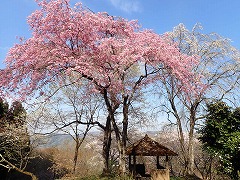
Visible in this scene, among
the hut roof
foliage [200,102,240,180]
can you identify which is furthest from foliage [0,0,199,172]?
foliage [200,102,240,180]

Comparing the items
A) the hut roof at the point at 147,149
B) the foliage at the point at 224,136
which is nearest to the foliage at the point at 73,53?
the hut roof at the point at 147,149

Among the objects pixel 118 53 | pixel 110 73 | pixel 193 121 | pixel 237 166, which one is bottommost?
pixel 237 166

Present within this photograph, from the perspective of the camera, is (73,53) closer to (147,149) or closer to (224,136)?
(147,149)

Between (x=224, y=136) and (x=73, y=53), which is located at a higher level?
(x=73, y=53)

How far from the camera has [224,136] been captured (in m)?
12.9

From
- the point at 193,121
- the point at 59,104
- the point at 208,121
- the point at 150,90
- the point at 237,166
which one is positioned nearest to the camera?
the point at 237,166

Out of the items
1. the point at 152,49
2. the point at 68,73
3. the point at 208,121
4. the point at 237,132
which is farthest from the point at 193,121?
the point at 68,73

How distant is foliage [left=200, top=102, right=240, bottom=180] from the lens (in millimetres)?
12172

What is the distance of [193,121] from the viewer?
703 inches

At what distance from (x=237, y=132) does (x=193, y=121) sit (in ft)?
18.5

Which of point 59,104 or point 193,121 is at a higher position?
point 59,104

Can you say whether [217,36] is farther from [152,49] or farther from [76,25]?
[76,25]

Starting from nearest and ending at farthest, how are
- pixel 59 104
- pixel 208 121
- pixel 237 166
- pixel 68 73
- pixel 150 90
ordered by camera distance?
pixel 68 73 → pixel 237 166 → pixel 208 121 → pixel 150 90 → pixel 59 104

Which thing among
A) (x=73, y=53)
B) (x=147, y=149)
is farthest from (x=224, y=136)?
(x=73, y=53)
